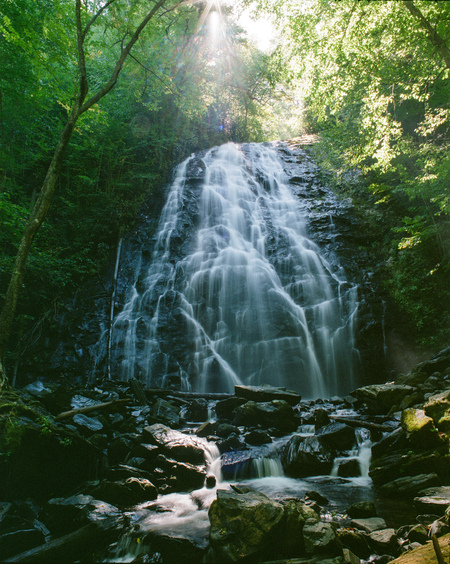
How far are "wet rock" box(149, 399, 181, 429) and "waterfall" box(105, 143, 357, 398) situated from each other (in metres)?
2.78

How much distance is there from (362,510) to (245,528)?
1.58 metres

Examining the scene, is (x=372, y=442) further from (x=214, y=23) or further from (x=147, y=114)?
(x=214, y=23)

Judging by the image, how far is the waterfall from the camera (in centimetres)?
1050

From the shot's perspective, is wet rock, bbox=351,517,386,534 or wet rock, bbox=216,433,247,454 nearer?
wet rock, bbox=351,517,386,534

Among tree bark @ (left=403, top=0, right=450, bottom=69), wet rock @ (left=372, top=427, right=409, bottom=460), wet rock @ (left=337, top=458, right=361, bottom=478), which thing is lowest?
wet rock @ (left=337, top=458, right=361, bottom=478)

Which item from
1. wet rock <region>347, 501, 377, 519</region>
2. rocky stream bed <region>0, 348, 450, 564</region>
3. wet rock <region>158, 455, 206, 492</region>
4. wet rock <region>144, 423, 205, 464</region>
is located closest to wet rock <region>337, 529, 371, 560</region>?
rocky stream bed <region>0, 348, 450, 564</region>

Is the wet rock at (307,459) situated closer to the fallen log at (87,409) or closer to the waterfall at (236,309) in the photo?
the fallen log at (87,409)

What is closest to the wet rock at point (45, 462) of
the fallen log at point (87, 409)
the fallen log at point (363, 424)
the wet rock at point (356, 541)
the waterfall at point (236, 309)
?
the fallen log at point (87, 409)

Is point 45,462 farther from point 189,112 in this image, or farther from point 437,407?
point 189,112

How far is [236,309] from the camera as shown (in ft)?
39.2

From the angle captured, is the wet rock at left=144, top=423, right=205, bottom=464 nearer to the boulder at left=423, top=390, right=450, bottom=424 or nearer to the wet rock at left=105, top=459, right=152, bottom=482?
the wet rock at left=105, top=459, right=152, bottom=482

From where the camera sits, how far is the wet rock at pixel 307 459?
17.0ft

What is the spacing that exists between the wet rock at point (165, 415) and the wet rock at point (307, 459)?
8.46 feet

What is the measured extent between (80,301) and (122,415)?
6.42 meters
